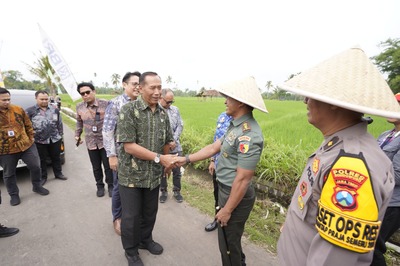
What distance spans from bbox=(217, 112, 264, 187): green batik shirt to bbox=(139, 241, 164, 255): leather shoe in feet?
Result: 3.99

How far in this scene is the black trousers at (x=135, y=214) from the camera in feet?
6.83

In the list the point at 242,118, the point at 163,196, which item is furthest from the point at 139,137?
the point at 163,196

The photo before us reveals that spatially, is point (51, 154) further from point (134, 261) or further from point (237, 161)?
point (237, 161)

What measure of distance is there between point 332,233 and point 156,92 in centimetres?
174

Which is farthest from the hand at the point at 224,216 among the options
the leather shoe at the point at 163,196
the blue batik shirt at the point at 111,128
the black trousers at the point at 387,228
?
the leather shoe at the point at 163,196

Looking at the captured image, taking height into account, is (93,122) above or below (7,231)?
above

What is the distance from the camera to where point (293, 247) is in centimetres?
110

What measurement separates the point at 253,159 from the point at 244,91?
552mm

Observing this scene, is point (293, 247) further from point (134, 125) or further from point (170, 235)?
point (170, 235)

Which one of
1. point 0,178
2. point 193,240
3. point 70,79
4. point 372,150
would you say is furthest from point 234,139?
point 70,79

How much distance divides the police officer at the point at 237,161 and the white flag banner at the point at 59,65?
6.33 m

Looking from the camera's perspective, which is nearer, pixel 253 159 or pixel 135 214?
pixel 253 159

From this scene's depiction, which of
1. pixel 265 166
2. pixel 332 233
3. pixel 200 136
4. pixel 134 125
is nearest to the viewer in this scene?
pixel 332 233

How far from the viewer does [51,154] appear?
4199 mm
